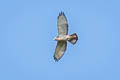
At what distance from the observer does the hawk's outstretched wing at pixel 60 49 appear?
124625 millimetres

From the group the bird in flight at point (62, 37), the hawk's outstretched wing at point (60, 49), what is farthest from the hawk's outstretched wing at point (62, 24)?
the hawk's outstretched wing at point (60, 49)

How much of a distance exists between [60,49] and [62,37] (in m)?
0.70

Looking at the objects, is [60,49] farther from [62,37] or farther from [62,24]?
[62,24]

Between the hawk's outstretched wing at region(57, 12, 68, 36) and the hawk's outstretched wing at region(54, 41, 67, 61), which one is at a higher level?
the hawk's outstretched wing at region(57, 12, 68, 36)

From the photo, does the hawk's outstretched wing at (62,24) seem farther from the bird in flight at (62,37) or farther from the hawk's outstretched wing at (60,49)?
the hawk's outstretched wing at (60,49)

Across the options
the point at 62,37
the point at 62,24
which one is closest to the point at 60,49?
the point at 62,37

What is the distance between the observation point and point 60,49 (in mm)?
124688

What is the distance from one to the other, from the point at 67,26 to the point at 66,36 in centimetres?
45

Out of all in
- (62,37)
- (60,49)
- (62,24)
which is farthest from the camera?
(60,49)

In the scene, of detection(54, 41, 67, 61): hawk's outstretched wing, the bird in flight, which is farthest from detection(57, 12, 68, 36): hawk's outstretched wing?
detection(54, 41, 67, 61): hawk's outstretched wing

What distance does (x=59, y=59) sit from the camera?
409ft

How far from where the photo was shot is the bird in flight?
124062 mm

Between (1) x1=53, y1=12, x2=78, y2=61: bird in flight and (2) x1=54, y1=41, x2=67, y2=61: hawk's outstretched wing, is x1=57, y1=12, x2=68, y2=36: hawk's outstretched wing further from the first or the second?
(2) x1=54, y1=41, x2=67, y2=61: hawk's outstretched wing

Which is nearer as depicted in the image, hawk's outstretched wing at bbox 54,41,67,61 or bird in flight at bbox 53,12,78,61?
bird in flight at bbox 53,12,78,61
